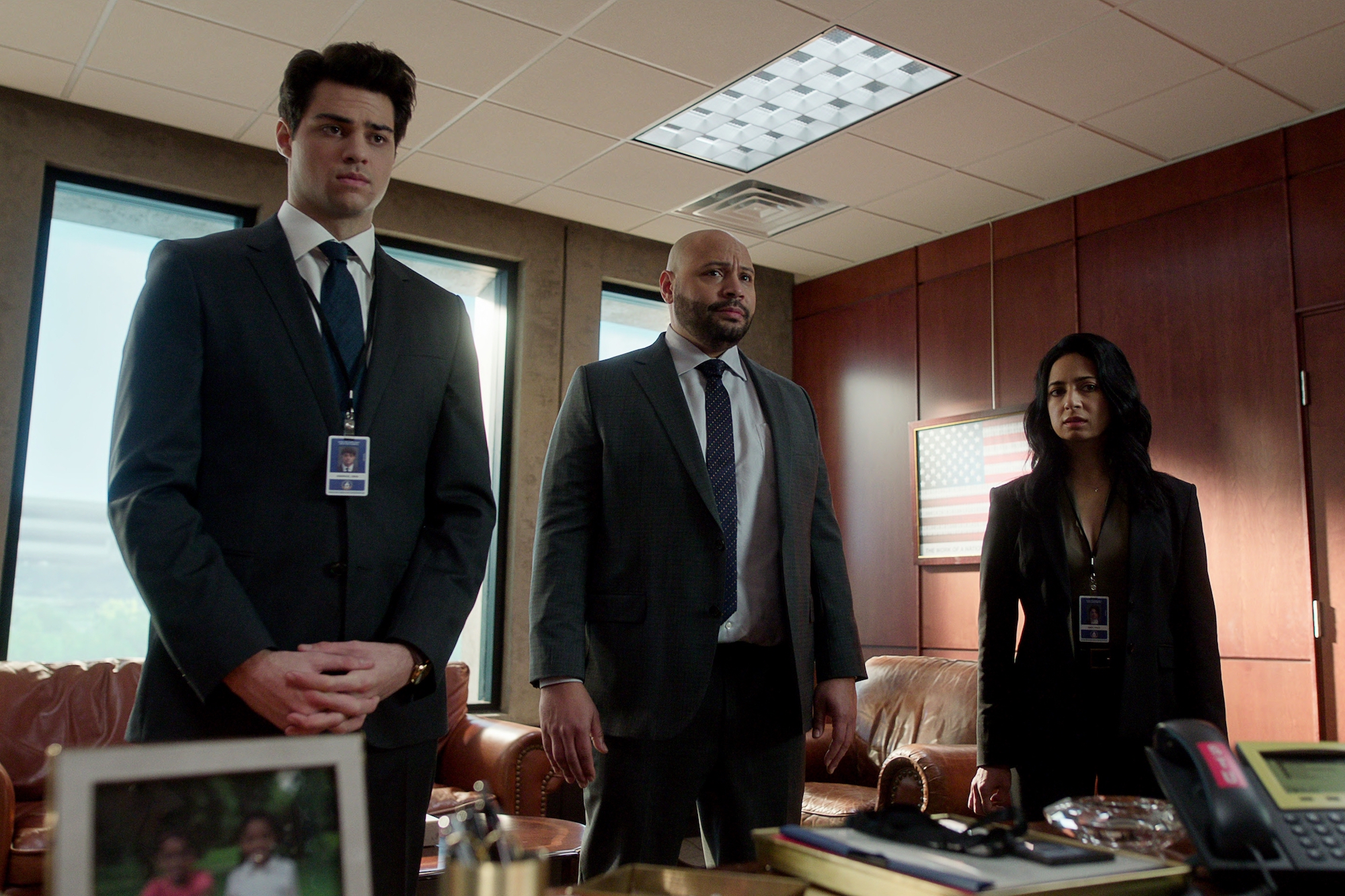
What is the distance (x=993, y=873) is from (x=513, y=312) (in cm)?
498

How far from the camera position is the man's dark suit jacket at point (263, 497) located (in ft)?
3.77

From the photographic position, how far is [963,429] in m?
5.52

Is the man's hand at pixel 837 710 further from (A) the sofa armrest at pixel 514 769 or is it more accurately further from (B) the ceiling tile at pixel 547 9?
(B) the ceiling tile at pixel 547 9

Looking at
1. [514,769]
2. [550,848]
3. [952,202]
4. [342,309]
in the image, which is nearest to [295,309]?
[342,309]

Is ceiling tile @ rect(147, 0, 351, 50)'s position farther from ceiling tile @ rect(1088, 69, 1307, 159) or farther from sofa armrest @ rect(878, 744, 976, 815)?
sofa armrest @ rect(878, 744, 976, 815)

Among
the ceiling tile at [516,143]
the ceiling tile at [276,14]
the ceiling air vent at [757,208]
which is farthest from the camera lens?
the ceiling air vent at [757,208]

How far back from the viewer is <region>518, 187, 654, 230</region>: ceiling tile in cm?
536

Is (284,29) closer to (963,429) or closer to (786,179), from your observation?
(786,179)

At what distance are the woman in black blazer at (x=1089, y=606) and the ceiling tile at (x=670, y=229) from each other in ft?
11.5

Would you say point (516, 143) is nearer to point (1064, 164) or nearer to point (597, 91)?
point (597, 91)

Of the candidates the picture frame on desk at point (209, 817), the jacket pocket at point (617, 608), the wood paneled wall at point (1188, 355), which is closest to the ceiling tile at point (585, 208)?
the wood paneled wall at point (1188, 355)

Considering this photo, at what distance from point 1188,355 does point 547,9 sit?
296 centimetres

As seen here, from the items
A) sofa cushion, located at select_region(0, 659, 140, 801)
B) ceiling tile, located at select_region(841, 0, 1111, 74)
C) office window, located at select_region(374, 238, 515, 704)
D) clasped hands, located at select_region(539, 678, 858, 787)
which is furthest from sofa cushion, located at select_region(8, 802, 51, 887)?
ceiling tile, located at select_region(841, 0, 1111, 74)

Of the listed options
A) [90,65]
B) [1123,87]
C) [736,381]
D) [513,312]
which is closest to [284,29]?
[90,65]
